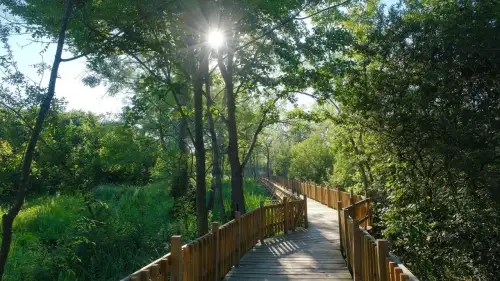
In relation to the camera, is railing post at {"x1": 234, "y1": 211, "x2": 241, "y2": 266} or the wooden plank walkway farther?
railing post at {"x1": 234, "y1": 211, "x2": 241, "y2": 266}

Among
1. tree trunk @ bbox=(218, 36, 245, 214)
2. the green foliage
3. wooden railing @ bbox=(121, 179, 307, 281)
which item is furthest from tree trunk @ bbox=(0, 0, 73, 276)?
the green foliage

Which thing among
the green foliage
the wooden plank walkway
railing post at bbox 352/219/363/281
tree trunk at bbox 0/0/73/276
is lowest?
the wooden plank walkway

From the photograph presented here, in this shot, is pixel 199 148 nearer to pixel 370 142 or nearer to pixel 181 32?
pixel 181 32

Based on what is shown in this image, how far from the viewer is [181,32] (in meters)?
8.95

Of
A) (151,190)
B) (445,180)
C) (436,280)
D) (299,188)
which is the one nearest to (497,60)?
(445,180)

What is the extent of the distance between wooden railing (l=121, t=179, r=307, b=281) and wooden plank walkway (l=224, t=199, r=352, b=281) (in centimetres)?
28

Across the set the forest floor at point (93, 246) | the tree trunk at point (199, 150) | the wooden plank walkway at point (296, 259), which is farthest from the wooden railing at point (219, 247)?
the forest floor at point (93, 246)

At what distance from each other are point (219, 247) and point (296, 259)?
2.68m

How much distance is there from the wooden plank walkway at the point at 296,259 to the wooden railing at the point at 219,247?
0.28m

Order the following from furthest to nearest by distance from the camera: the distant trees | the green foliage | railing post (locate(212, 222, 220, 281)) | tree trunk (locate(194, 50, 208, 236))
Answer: the green foliage → tree trunk (locate(194, 50, 208, 236)) → the distant trees → railing post (locate(212, 222, 220, 281))

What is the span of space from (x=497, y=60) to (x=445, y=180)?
2614 millimetres

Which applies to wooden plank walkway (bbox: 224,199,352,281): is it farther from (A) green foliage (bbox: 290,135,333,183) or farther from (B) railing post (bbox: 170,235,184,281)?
(A) green foliage (bbox: 290,135,333,183)

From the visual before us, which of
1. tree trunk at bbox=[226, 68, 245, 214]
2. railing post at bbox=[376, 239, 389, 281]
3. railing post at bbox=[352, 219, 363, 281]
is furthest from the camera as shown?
tree trunk at bbox=[226, 68, 245, 214]

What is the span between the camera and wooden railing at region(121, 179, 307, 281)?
4859 mm
